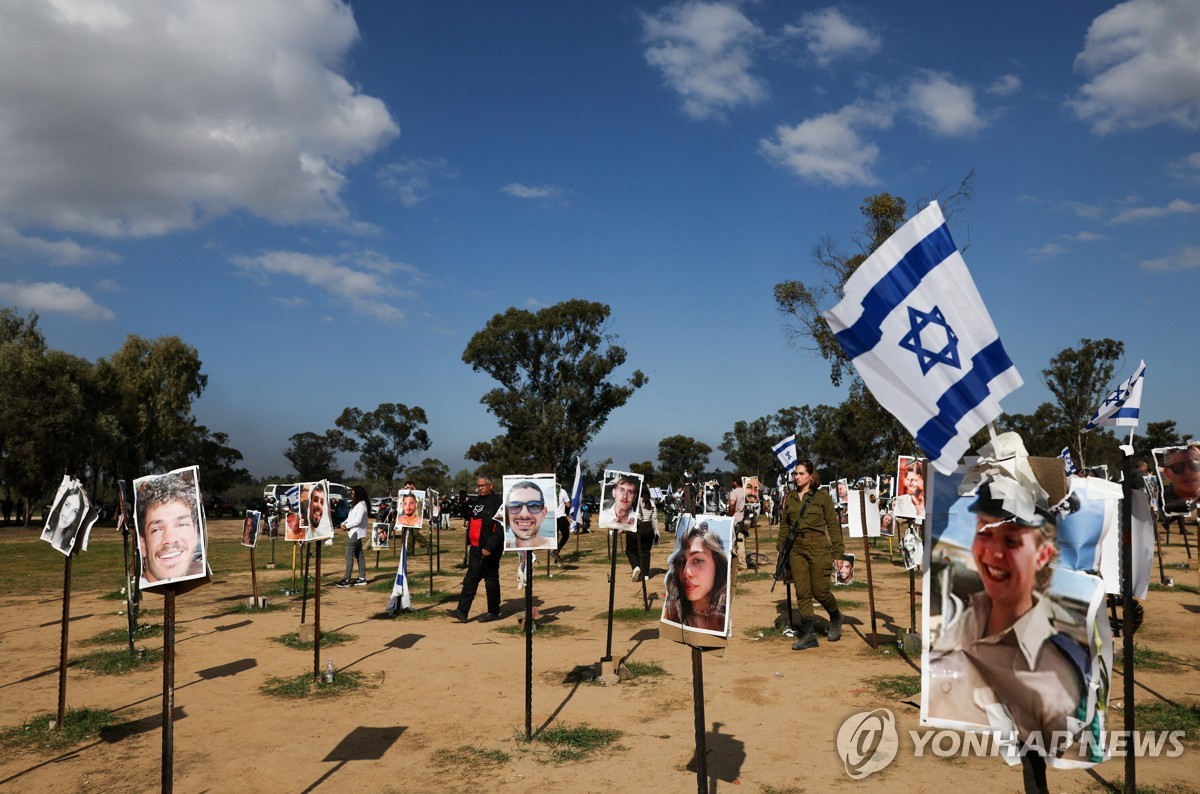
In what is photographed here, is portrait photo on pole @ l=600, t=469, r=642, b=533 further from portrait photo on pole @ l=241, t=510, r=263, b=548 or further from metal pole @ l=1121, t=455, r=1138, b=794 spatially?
portrait photo on pole @ l=241, t=510, r=263, b=548

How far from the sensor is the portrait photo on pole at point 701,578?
510 cm

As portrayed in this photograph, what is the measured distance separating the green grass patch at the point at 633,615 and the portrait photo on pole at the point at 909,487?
4.15m

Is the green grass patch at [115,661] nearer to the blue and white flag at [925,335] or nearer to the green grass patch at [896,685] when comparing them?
the green grass patch at [896,685]

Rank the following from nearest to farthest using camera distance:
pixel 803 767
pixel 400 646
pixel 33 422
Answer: pixel 803 767 → pixel 400 646 → pixel 33 422

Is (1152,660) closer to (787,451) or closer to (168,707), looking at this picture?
(168,707)

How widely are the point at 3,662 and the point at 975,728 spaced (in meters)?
11.6

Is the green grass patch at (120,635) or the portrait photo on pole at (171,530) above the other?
the portrait photo on pole at (171,530)

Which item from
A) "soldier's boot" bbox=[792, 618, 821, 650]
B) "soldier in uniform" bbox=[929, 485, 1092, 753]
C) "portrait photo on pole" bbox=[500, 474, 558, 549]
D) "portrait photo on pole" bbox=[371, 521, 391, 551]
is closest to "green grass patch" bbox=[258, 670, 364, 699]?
"portrait photo on pole" bbox=[500, 474, 558, 549]

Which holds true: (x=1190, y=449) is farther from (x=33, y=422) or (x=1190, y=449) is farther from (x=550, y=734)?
(x=33, y=422)

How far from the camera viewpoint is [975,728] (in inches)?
126

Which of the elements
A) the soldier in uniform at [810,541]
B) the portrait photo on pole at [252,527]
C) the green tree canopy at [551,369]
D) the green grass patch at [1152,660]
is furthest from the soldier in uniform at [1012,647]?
the green tree canopy at [551,369]

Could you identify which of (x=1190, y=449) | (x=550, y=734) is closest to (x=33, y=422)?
(x=550, y=734)

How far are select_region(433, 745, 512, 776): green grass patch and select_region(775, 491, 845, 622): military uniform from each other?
451 cm

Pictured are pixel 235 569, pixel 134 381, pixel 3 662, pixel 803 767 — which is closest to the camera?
pixel 803 767
